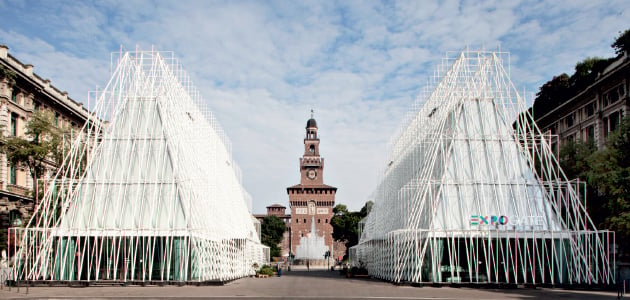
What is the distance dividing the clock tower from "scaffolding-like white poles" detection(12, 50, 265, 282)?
358 feet

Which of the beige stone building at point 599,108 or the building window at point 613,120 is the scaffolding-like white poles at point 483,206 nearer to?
the beige stone building at point 599,108

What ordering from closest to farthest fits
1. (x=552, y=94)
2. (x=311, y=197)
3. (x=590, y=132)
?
(x=590, y=132) < (x=552, y=94) < (x=311, y=197)

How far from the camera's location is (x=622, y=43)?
61250mm

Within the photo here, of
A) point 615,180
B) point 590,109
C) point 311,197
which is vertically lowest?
point 615,180

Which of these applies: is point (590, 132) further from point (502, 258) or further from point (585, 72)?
point (502, 258)

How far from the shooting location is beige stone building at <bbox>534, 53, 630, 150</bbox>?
5706cm

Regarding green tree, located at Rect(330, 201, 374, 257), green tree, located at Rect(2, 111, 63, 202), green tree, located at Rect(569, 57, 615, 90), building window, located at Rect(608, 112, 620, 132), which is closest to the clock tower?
green tree, located at Rect(330, 201, 374, 257)

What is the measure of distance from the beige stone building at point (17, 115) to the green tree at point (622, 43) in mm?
50089

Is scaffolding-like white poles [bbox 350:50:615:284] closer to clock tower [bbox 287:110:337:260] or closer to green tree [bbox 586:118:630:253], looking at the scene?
green tree [bbox 586:118:630:253]

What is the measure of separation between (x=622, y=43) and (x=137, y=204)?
160ft

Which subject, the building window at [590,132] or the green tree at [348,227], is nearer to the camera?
the building window at [590,132]

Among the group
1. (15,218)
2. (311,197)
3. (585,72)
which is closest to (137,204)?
(15,218)

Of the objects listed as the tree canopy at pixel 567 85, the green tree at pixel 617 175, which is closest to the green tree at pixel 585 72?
the tree canopy at pixel 567 85

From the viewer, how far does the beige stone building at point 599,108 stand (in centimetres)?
5706
